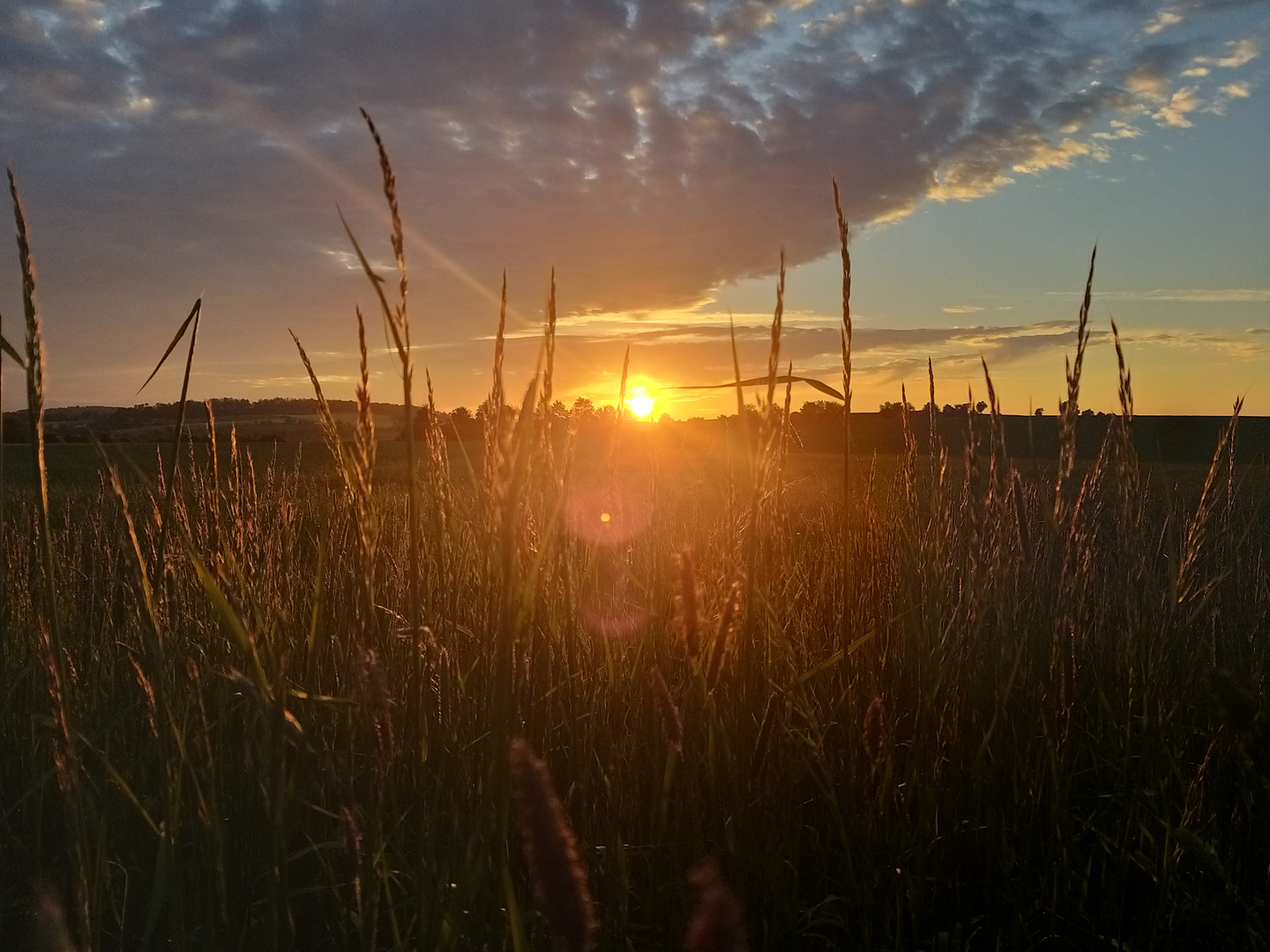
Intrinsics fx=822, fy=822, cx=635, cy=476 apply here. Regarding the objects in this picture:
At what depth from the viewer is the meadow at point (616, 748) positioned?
108cm

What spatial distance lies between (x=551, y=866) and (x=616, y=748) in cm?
120

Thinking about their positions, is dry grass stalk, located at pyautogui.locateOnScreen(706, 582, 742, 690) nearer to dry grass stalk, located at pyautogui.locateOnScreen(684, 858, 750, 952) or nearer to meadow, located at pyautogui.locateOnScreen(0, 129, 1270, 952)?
meadow, located at pyautogui.locateOnScreen(0, 129, 1270, 952)

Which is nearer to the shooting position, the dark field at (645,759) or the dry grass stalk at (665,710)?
the dry grass stalk at (665,710)

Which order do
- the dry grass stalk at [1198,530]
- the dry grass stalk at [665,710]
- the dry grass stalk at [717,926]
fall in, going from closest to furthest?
the dry grass stalk at [717,926] < the dry grass stalk at [665,710] < the dry grass stalk at [1198,530]

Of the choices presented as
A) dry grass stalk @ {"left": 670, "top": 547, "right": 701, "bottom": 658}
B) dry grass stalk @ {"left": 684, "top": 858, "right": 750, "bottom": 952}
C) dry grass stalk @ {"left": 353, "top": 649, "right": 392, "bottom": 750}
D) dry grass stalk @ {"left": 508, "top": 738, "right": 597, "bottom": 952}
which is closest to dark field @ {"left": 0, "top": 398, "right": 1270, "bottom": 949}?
dry grass stalk @ {"left": 353, "top": 649, "right": 392, "bottom": 750}

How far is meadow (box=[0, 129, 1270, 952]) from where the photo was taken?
108 centimetres

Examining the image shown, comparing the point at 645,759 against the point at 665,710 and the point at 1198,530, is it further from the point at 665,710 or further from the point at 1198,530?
the point at 1198,530

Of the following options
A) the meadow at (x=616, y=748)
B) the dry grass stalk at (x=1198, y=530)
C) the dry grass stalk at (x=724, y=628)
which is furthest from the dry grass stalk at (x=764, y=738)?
the dry grass stalk at (x=1198, y=530)

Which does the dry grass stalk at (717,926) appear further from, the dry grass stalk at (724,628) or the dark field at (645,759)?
the dry grass stalk at (724,628)

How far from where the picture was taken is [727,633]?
1269mm

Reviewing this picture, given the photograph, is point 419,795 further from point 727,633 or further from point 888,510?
point 888,510

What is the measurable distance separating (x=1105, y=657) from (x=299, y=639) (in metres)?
2.50

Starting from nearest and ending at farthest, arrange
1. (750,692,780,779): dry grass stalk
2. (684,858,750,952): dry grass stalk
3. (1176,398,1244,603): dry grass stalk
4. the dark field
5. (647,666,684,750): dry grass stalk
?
(684,858,750,952): dry grass stalk
(647,666,684,750): dry grass stalk
the dark field
(750,692,780,779): dry grass stalk
(1176,398,1244,603): dry grass stalk

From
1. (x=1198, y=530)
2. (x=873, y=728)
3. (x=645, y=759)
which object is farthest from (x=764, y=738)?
(x=1198, y=530)
